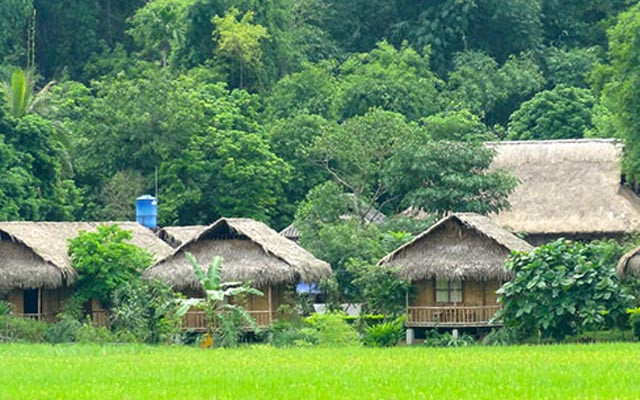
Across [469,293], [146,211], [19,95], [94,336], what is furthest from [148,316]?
[19,95]

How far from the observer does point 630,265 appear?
127ft

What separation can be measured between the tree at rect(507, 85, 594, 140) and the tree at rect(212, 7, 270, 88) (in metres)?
9.88

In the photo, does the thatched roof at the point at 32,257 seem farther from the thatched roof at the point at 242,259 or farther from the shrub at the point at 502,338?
the shrub at the point at 502,338

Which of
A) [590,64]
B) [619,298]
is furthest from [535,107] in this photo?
[619,298]

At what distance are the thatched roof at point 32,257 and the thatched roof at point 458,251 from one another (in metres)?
7.78

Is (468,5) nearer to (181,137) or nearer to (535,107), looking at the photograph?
(535,107)

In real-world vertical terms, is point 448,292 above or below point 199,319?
above

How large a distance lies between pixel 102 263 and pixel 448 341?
924cm

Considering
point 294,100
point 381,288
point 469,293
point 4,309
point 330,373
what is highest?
point 294,100

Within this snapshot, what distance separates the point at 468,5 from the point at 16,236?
28.1m

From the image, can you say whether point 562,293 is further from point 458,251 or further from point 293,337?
point 293,337

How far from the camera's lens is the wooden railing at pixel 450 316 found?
42.1m

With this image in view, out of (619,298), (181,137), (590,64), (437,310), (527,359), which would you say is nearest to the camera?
(527,359)

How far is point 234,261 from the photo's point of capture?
43.5 meters
